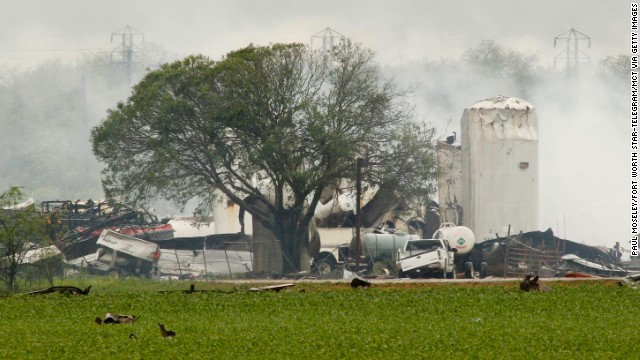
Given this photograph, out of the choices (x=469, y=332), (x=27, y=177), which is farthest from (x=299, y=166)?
(x=27, y=177)

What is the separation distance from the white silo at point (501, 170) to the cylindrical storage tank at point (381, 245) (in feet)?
12.1

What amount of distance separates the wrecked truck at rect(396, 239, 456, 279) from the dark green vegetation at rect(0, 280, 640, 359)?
1896 centimetres

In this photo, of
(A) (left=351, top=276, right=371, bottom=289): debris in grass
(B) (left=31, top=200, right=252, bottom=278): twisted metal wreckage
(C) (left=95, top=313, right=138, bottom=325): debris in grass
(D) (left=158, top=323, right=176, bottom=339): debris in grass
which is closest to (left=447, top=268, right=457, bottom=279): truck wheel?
(B) (left=31, top=200, right=252, bottom=278): twisted metal wreckage

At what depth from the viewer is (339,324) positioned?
28.5 metres

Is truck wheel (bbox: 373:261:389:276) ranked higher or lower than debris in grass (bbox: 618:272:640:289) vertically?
higher

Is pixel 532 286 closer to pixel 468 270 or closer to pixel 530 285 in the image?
pixel 530 285

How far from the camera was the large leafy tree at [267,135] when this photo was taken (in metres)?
68.2

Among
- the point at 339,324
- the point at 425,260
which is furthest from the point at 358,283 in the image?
the point at 425,260

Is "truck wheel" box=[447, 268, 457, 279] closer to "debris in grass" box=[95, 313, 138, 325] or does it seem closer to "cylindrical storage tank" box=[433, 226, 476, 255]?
"cylindrical storage tank" box=[433, 226, 476, 255]

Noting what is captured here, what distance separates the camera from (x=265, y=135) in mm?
68312

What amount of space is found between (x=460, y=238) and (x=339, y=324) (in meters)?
35.8

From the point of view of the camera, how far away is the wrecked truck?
59.3 m

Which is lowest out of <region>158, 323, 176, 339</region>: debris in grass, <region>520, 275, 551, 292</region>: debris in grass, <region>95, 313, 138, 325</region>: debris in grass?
<region>158, 323, 176, 339</region>: debris in grass

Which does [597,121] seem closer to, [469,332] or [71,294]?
[71,294]
